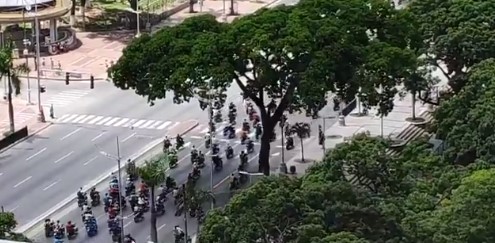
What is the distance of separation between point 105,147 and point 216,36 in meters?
13.8

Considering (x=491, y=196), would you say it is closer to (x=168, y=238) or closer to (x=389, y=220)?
(x=389, y=220)

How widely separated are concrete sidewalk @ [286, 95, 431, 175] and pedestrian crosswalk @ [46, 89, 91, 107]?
2037cm

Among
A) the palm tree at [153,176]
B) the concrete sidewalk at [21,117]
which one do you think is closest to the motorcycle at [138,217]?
the palm tree at [153,176]

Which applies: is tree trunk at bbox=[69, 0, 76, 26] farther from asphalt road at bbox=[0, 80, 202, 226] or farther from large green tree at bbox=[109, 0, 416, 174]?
large green tree at bbox=[109, 0, 416, 174]

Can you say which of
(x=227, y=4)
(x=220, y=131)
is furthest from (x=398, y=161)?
(x=227, y=4)

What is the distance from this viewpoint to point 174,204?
75.3 meters

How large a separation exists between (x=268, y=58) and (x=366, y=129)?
578 inches

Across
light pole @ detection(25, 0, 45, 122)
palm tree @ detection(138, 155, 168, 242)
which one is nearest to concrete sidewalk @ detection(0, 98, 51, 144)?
light pole @ detection(25, 0, 45, 122)

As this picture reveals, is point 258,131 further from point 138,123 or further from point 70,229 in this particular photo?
point 70,229

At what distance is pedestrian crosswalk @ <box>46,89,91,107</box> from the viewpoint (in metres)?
97.3

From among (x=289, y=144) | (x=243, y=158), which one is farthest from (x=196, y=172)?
(x=289, y=144)

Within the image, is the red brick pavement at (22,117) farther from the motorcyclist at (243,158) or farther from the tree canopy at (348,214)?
the tree canopy at (348,214)

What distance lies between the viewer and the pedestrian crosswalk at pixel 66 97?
9731 centimetres

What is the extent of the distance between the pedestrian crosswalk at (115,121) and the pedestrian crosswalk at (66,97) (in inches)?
139
